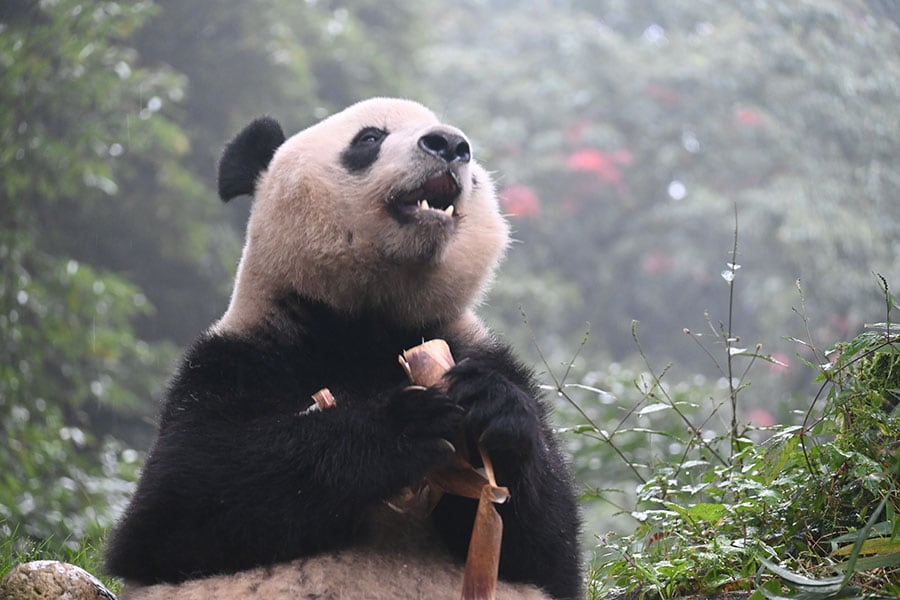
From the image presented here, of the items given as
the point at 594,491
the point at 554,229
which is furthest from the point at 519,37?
the point at 594,491

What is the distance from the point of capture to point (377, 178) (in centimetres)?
329

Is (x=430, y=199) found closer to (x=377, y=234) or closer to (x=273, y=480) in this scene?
(x=377, y=234)

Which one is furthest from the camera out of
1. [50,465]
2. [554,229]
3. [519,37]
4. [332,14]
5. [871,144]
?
[519,37]

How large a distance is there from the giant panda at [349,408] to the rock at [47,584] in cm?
18

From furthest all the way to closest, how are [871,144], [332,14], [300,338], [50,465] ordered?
[332,14]
[871,144]
[50,465]
[300,338]

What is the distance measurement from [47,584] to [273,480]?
822mm

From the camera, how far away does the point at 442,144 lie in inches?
128

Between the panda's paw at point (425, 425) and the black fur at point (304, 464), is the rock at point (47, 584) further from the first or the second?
the panda's paw at point (425, 425)

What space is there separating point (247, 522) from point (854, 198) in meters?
9.92

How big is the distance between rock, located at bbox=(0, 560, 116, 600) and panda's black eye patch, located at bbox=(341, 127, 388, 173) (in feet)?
4.84

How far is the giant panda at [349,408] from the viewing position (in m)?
2.74

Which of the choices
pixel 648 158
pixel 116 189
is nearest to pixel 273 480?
pixel 116 189

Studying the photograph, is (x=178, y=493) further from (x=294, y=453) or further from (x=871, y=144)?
(x=871, y=144)

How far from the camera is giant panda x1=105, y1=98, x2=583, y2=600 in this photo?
2742 millimetres
